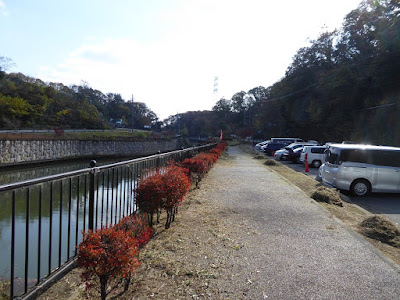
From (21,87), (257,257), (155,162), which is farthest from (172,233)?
(21,87)

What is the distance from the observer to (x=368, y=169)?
32.1 feet

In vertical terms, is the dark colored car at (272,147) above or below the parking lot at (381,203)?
above

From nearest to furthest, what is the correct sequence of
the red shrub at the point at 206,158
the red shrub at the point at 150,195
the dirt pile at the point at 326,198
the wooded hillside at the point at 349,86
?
the red shrub at the point at 150,195 → the dirt pile at the point at 326,198 → the red shrub at the point at 206,158 → the wooded hillside at the point at 349,86

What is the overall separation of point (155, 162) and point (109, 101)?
355 ft

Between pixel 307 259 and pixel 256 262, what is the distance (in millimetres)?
727

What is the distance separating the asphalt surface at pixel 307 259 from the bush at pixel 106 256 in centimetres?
131

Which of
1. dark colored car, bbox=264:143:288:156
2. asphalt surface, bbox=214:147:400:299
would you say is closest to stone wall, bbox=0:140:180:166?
dark colored car, bbox=264:143:288:156

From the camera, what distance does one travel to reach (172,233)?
493 centimetres

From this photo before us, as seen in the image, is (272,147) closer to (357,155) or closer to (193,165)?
(357,155)

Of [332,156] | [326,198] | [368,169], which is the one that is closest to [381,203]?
[368,169]

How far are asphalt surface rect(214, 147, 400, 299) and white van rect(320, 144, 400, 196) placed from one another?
359 centimetres

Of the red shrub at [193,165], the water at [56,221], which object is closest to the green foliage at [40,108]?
the water at [56,221]

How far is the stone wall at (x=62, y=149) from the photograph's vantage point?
25938 millimetres

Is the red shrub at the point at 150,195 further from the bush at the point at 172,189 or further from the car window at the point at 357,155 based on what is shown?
the car window at the point at 357,155
